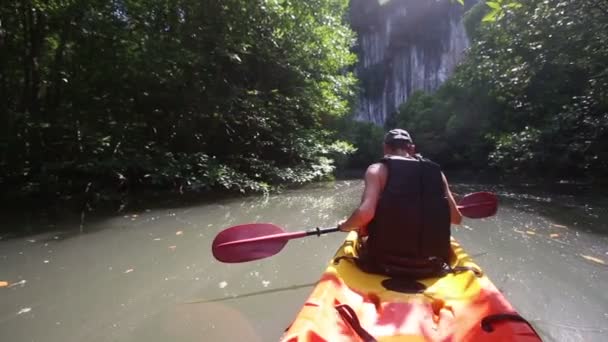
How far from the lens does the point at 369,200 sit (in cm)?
217

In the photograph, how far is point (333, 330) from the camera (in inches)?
57.0

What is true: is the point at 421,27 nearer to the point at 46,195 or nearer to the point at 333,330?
the point at 46,195

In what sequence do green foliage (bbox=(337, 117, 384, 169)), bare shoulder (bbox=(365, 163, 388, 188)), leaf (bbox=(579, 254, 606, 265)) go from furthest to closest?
green foliage (bbox=(337, 117, 384, 169)) → leaf (bbox=(579, 254, 606, 265)) → bare shoulder (bbox=(365, 163, 388, 188))

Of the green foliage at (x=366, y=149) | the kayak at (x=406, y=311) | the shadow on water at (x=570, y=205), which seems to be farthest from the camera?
the green foliage at (x=366, y=149)

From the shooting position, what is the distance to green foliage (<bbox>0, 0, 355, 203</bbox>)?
248 inches

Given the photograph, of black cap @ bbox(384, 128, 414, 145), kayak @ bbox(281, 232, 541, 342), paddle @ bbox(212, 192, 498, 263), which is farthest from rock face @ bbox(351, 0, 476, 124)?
kayak @ bbox(281, 232, 541, 342)

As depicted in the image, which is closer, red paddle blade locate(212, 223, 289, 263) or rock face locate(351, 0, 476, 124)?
red paddle blade locate(212, 223, 289, 263)

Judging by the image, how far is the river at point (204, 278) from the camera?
221cm

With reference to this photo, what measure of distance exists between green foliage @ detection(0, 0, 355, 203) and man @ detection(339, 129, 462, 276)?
523 cm

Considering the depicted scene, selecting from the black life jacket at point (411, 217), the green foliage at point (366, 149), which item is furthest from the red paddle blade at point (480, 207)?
the green foliage at point (366, 149)

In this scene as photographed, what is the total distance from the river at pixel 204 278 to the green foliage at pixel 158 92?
5.69 ft

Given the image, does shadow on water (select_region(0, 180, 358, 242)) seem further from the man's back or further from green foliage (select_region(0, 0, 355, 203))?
the man's back

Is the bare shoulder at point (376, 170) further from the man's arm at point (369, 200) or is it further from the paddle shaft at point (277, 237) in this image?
the paddle shaft at point (277, 237)

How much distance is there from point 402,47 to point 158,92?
125 feet
